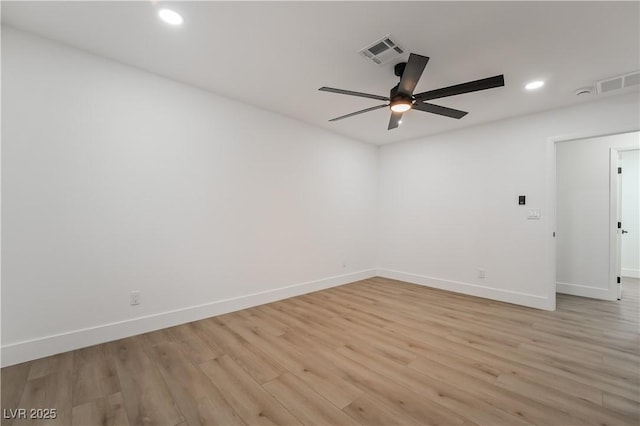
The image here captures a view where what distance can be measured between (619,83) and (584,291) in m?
3.03

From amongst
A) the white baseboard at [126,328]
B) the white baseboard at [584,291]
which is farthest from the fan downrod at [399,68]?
the white baseboard at [584,291]

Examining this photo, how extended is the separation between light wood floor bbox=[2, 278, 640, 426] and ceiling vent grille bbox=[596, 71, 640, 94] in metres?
2.61

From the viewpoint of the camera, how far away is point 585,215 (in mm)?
4188

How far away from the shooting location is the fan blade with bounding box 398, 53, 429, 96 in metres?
1.87

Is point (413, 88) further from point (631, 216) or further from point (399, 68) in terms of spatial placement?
point (631, 216)

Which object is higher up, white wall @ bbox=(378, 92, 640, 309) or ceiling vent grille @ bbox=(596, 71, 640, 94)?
ceiling vent grille @ bbox=(596, 71, 640, 94)

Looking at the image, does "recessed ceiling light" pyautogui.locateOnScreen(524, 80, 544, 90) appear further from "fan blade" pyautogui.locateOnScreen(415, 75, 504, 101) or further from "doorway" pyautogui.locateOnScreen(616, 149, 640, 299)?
"doorway" pyautogui.locateOnScreen(616, 149, 640, 299)

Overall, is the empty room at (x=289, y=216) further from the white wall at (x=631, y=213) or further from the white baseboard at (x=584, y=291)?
the white wall at (x=631, y=213)

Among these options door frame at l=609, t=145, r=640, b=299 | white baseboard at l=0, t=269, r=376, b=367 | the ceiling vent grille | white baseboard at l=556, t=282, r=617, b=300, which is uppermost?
the ceiling vent grille

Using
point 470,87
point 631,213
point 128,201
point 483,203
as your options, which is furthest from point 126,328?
point 631,213

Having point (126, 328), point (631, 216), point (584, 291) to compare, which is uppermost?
point (631, 216)

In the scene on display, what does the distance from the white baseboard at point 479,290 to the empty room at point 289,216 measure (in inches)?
1.3

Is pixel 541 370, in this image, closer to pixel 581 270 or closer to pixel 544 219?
pixel 544 219

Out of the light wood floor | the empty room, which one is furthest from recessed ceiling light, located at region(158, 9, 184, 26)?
the light wood floor
